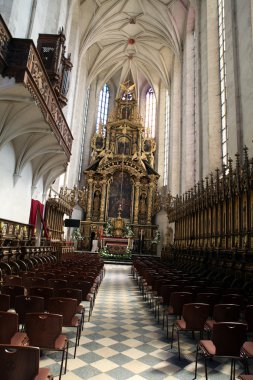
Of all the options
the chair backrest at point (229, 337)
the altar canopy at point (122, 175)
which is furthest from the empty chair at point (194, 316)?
the altar canopy at point (122, 175)

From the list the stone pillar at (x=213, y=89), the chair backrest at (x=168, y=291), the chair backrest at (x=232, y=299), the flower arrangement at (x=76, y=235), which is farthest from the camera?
the flower arrangement at (x=76, y=235)

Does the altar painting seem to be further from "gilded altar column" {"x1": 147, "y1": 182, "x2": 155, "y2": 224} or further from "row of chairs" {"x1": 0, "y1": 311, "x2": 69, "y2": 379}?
"row of chairs" {"x1": 0, "y1": 311, "x2": 69, "y2": 379}

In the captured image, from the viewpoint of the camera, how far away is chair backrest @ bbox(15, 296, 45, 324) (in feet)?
11.8

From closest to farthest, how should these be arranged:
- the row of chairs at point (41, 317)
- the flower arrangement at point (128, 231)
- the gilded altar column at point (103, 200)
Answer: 1. the row of chairs at point (41, 317)
2. the flower arrangement at point (128, 231)
3. the gilded altar column at point (103, 200)

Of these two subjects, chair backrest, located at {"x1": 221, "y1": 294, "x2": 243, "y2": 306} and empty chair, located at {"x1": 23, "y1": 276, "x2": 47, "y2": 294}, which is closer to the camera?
chair backrest, located at {"x1": 221, "y1": 294, "x2": 243, "y2": 306}

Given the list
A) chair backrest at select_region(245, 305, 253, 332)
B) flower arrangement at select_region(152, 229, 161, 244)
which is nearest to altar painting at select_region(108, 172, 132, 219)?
flower arrangement at select_region(152, 229, 161, 244)

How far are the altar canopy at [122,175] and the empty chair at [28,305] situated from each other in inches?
865

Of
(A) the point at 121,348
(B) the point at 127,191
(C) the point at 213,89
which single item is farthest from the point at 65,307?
(B) the point at 127,191

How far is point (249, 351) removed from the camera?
3049mm

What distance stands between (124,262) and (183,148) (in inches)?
384

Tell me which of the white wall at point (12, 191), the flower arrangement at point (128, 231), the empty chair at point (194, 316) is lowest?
the empty chair at point (194, 316)

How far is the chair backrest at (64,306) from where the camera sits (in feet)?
11.9

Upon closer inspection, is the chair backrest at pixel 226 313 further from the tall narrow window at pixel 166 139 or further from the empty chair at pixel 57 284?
the tall narrow window at pixel 166 139

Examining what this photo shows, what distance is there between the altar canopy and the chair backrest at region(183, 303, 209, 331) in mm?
21734
